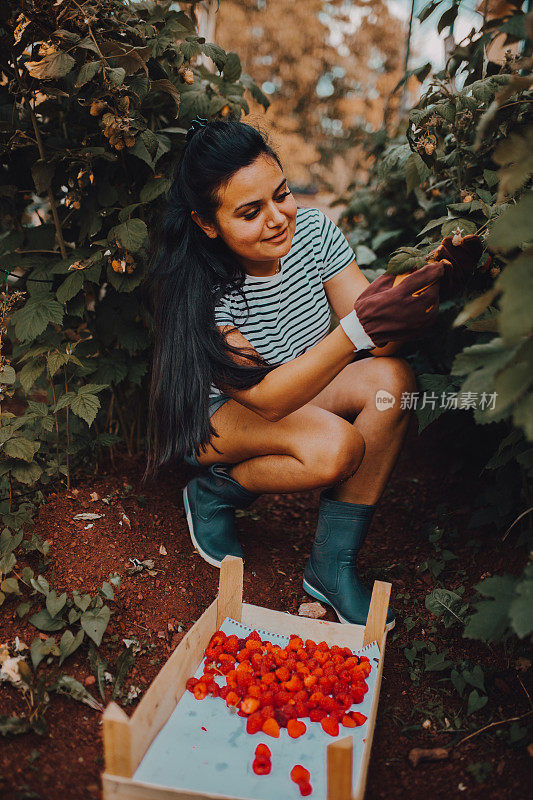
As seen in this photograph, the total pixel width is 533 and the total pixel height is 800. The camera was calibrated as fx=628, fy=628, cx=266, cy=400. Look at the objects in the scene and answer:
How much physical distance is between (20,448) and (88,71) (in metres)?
0.97

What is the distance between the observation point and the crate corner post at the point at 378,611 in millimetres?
1457

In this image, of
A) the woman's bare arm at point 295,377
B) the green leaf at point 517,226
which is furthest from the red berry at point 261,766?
the green leaf at point 517,226

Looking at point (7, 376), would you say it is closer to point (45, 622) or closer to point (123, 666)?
point (45, 622)

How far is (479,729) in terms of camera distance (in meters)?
1.31

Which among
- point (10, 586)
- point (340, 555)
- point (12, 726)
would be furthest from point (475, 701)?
point (10, 586)

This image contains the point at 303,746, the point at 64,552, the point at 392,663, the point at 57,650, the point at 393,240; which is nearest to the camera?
the point at 303,746

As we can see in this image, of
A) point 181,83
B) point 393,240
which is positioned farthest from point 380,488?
point 181,83

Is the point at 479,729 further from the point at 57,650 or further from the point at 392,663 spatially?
the point at 57,650

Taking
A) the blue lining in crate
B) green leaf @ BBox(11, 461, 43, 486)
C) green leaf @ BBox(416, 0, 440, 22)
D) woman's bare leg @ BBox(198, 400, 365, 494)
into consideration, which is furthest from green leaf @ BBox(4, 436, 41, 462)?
green leaf @ BBox(416, 0, 440, 22)

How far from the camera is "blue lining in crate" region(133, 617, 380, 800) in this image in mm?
1145

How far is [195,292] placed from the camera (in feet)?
5.55

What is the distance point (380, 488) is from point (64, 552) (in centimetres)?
89

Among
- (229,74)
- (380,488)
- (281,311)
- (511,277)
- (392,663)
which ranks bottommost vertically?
(392,663)

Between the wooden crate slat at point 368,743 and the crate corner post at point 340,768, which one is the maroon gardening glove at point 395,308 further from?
the crate corner post at point 340,768
